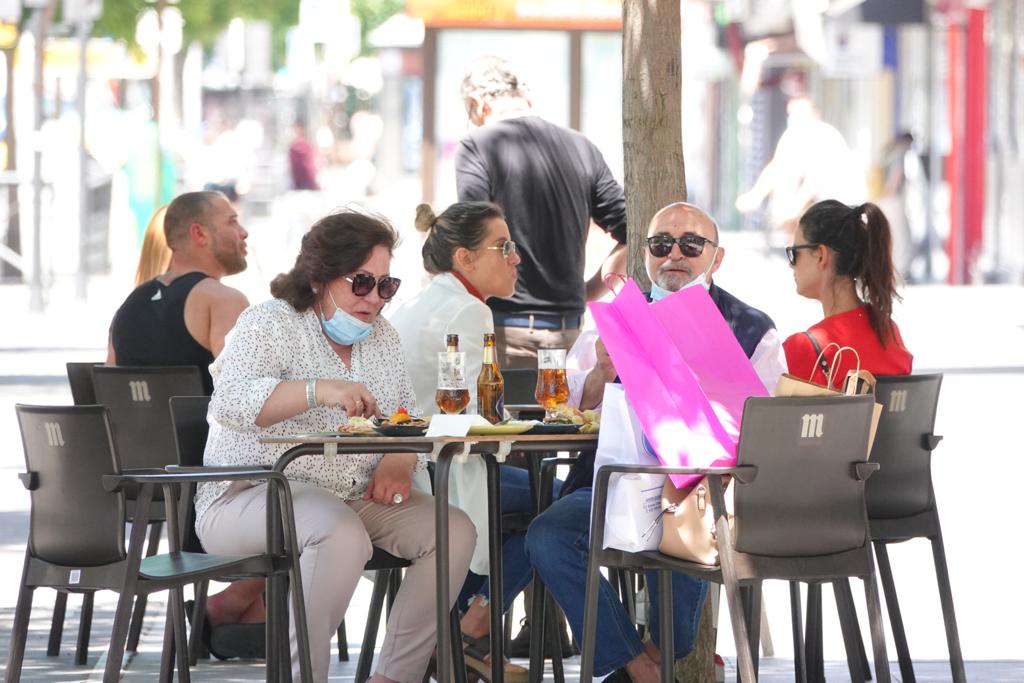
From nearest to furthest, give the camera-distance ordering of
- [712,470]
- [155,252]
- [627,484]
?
[712,470], [627,484], [155,252]

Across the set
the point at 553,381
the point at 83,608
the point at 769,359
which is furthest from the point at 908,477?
the point at 83,608

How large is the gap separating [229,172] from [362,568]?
21.0m

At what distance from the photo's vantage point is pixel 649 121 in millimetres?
6383

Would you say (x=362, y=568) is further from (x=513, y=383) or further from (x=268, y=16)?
(x=268, y=16)

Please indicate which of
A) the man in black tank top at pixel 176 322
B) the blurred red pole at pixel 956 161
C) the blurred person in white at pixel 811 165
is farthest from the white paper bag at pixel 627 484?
the blurred red pole at pixel 956 161

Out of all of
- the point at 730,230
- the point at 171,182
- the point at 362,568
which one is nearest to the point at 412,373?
the point at 362,568

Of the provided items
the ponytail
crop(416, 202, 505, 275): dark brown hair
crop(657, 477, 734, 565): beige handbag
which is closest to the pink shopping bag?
crop(657, 477, 734, 565): beige handbag

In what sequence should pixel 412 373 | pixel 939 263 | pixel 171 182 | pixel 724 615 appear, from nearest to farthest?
pixel 412 373, pixel 724 615, pixel 939 263, pixel 171 182

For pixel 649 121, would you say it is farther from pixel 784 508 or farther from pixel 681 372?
pixel 784 508

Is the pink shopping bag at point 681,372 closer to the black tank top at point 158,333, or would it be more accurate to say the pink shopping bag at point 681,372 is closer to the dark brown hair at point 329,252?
the dark brown hair at point 329,252

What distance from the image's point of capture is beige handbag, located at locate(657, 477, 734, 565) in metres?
5.10

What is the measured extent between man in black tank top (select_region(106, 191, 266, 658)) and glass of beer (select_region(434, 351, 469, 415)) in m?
1.37

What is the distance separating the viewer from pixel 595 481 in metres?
5.21

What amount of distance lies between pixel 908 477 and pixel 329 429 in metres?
1.72
